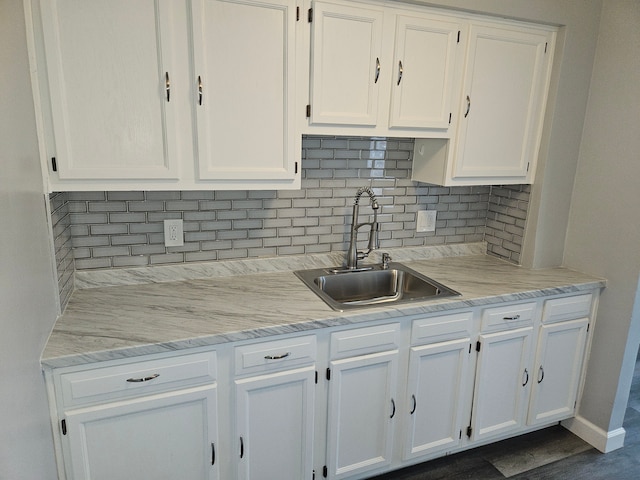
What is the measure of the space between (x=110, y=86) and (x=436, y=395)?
1.92 metres

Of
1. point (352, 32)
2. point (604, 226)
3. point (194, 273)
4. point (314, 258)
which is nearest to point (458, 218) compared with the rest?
point (604, 226)

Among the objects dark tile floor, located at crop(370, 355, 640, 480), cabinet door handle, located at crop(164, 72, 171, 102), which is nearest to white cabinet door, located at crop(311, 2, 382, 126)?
cabinet door handle, located at crop(164, 72, 171, 102)

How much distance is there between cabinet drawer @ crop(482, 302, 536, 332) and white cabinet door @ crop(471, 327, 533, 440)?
4cm

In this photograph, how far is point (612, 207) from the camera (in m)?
2.27

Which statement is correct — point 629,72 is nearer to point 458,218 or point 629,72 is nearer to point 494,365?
point 458,218

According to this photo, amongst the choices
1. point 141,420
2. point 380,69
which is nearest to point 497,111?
point 380,69

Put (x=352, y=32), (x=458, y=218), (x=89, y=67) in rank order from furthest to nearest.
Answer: (x=458, y=218)
(x=352, y=32)
(x=89, y=67)

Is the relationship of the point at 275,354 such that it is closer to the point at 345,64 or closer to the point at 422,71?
the point at 345,64

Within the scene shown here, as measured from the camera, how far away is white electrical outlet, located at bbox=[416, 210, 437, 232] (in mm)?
2564

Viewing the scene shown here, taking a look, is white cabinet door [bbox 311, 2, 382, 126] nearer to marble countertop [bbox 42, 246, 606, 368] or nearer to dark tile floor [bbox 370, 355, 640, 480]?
marble countertop [bbox 42, 246, 606, 368]

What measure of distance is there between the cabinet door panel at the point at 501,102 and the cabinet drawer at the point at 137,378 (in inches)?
59.8

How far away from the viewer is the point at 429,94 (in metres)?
2.04

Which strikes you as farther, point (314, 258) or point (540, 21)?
point (314, 258)

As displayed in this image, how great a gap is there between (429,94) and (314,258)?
1002mm
